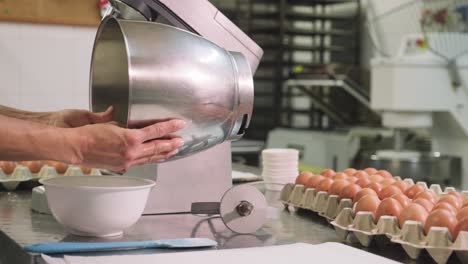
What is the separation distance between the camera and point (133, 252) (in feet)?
3.42

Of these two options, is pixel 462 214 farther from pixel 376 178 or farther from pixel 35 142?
pixel 35 142

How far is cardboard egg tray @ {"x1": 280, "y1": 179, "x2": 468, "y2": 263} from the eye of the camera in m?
0.98

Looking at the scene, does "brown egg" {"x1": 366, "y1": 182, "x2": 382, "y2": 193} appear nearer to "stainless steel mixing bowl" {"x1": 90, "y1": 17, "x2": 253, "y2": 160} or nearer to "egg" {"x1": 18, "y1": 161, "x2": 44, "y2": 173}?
"stainless steel mixing bowl" {"x1": 90, "y1": 17, "x2": 253, "y2": 160}

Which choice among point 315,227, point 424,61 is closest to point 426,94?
point 424,61

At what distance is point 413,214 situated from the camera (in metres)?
1.04

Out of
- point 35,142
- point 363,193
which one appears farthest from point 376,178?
point 35,142

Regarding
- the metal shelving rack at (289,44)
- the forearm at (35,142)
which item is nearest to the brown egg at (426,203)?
the forearm at (35,142)

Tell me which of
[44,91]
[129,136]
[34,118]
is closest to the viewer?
[129,136]

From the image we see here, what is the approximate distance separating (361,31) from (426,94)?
1909mm

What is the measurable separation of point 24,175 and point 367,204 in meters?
0.93

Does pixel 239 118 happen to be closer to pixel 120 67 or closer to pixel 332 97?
pixel 120 67

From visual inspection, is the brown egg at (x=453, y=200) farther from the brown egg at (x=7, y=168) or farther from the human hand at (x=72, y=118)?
the brown egg at (x=7, y=168)

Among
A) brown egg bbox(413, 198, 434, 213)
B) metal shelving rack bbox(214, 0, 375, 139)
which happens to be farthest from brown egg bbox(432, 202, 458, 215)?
metal shelving rack bbox(214, 0, 375, 139)

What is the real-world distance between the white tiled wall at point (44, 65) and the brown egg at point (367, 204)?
1844mm
